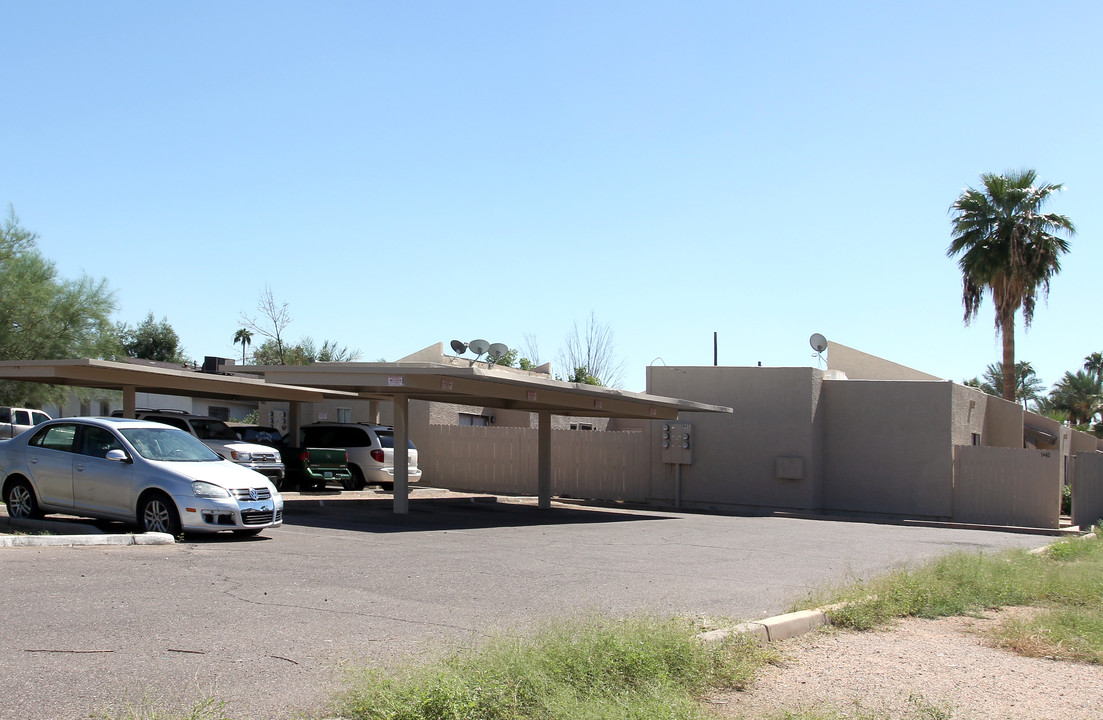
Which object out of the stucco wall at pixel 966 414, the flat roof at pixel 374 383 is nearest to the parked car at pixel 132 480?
the flat roof at pixel 374 383

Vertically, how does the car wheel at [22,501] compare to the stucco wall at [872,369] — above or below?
below

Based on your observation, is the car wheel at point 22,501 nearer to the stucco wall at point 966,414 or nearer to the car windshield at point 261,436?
the car windshield at point 261,436

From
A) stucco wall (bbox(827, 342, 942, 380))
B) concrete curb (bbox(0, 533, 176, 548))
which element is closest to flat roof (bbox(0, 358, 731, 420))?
concrete curb (bbox(0, 533, 176, 548))

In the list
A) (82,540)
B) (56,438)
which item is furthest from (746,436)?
(82,540)

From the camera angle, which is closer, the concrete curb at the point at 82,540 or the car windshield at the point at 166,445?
the concrete curb at the point at 82,540

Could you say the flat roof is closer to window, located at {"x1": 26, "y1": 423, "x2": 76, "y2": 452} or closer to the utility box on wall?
the utility box on wall

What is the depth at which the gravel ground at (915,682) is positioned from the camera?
18.9 feet

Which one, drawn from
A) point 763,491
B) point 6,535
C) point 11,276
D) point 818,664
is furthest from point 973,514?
point 11,276

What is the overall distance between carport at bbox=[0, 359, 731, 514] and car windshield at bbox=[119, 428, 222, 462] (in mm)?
2215

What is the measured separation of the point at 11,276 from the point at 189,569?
2476 centimetres

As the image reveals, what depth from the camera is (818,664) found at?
690 centimetres

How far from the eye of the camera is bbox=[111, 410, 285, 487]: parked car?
21.0 metres

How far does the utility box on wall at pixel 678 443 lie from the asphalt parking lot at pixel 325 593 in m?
8.10

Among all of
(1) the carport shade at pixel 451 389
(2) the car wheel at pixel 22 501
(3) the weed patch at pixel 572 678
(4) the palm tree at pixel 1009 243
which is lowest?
(3) the weed patch at pixel 572 678
